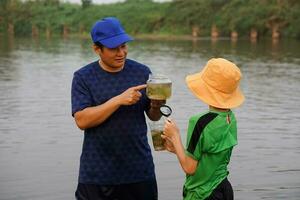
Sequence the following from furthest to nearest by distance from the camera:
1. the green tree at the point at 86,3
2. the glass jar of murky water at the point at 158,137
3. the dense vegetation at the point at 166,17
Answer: the green tree at the point at 86,3
the dense vegetation at the point at 166,17
the glass jar of murky water at the point at 158,137

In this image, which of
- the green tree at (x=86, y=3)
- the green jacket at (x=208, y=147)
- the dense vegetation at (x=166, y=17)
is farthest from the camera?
the green tree at (x=86, y=3)

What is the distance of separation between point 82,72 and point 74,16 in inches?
3193

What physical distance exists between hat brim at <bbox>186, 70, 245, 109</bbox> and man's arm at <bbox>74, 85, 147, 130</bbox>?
0.92ft

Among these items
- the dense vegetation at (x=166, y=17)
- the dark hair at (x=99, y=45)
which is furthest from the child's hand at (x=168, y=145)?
the dense vegetation at (x=166, y=17)

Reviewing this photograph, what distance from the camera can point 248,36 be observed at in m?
62.9

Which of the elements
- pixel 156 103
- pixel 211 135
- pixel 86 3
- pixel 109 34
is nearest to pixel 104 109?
pixel 156 103

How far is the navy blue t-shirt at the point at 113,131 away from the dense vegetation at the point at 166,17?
54.8 metres

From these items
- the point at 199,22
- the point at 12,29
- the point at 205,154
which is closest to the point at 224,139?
the point at 205,154

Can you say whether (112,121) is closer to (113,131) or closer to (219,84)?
(113,131)

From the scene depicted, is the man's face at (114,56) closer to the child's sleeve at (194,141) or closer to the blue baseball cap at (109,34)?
the blue baseball cap at (109,34)

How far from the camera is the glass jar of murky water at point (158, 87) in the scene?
3.19 meters

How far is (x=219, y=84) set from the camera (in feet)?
10.6

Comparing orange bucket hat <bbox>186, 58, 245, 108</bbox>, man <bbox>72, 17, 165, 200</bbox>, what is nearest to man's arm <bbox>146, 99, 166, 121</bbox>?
man <bbox>72, 17, 165, 200</bbox>

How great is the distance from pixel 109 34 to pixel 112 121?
480 millimetres
